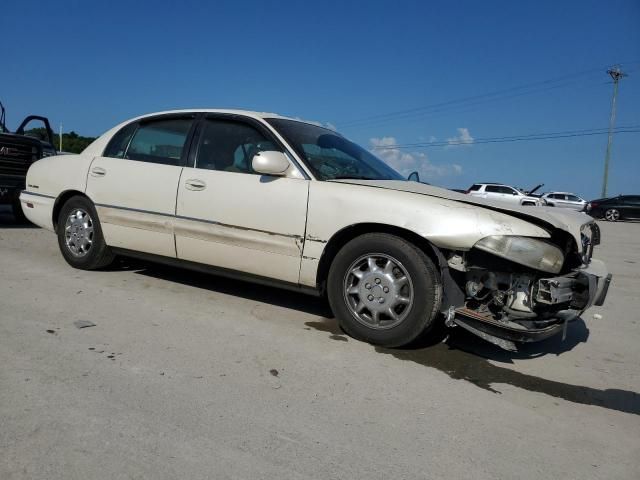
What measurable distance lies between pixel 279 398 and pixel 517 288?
166 centimetres

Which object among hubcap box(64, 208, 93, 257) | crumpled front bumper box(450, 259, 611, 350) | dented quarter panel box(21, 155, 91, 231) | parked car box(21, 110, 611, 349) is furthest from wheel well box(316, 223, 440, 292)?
dented quarter panel box(21, 155, 91, 231)

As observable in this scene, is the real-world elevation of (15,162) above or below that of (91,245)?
above

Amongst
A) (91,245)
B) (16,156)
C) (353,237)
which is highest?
(16,156)

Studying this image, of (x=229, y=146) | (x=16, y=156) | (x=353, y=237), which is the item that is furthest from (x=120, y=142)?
(x=16, y=156)

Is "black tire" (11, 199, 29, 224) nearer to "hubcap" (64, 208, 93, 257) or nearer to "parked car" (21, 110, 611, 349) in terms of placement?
"hubcap" (64, 208, 93, 257)

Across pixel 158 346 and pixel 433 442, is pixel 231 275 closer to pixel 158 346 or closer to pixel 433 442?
pixel 158 346

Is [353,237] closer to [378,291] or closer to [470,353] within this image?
[378,291]

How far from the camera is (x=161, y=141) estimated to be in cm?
460

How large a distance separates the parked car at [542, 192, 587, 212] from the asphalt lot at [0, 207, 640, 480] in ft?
100

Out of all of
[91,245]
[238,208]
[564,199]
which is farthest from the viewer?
[564,199]

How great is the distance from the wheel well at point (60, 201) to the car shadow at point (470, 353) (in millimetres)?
1236

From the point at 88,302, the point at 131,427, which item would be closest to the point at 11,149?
the point at 88,302

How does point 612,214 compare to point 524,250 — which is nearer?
point 524,250

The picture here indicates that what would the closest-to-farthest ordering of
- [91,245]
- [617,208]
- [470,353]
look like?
Result: [470,353] < [91,245] < [617,208]
